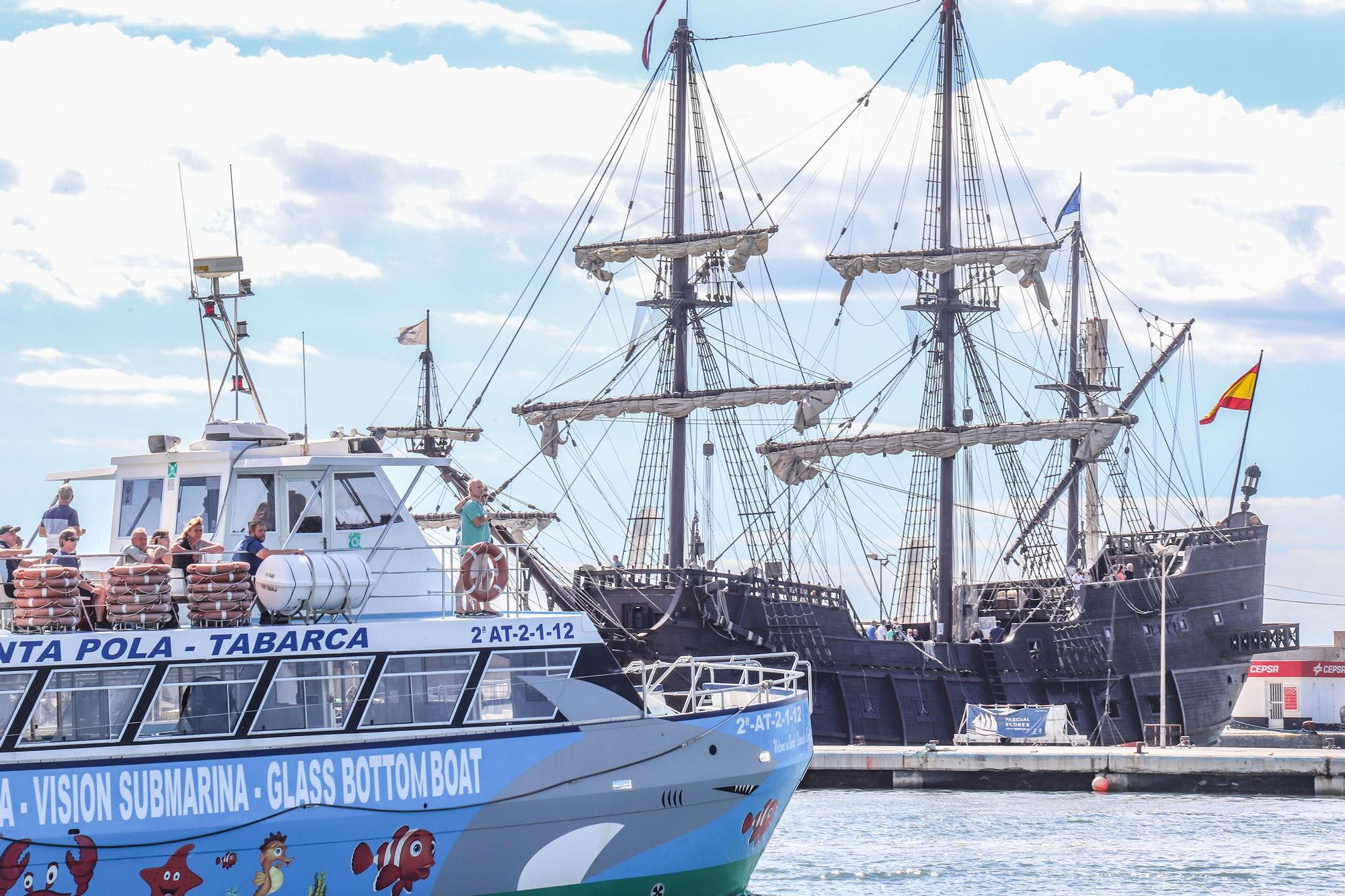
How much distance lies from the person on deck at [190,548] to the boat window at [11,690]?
1857mm

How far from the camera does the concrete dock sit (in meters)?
36.9

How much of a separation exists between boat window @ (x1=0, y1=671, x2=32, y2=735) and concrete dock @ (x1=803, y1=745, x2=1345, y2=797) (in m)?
24.4

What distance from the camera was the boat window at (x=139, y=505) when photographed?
20.2 m

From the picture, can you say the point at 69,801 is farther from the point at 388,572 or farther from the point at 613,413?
the point at 613,413

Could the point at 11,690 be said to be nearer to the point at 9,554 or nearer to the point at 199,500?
the point at 9,554

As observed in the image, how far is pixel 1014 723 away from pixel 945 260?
17142mm

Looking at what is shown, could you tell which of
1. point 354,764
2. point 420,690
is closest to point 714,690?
point 420,690

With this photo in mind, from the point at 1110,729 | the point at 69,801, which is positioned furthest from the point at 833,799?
the point at 69,801

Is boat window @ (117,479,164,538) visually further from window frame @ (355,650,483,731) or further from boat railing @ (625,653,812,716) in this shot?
boat railing @ (625,653,812,716)

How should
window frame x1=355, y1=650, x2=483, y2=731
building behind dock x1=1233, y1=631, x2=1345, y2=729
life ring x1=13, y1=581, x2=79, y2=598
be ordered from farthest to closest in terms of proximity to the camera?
building behind dock x1=1233, y1=631, x2=1345, y2=729, window frame x1=355, y1=650, x2=483, y2=731, life ring x1=13, y1=581, x2=79, y2=598

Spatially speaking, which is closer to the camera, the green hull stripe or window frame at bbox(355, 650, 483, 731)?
window frame at bbox(355, 650, 483, 731)

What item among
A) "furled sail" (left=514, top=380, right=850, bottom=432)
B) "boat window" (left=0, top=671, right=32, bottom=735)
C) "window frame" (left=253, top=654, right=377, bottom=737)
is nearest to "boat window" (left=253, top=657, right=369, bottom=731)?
"window frame" (left=253, top=654, right=377, bottom=737)

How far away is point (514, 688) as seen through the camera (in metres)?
18.7

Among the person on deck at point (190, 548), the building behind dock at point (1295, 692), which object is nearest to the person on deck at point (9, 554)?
the person on deck at point (190, 548)
